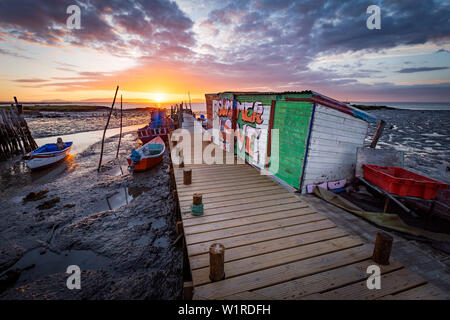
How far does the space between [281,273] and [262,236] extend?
1207 mm

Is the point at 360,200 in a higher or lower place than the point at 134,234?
higher

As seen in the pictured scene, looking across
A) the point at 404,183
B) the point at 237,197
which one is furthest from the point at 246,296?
the point at 404,183

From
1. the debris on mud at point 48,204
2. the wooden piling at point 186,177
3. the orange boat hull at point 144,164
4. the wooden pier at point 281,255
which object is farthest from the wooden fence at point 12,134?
the wooden pier at point 281,255

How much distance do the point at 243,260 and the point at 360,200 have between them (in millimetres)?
6439

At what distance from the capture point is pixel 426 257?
455cm

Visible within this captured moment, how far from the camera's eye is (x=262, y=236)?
16.3 ft

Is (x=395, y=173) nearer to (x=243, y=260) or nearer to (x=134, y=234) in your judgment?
(x=243, y=260)

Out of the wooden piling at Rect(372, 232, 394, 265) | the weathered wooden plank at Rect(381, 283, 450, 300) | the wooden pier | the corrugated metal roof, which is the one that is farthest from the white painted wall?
the weathered wooden plank at Rect(381, 283, 450, 300)

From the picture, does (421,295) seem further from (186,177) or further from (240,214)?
(186,177)

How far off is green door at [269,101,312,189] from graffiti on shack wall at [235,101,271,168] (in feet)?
2.31

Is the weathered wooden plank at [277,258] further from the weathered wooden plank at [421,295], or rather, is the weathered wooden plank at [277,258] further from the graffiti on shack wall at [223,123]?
the graffiti on shack wall at [223,123]

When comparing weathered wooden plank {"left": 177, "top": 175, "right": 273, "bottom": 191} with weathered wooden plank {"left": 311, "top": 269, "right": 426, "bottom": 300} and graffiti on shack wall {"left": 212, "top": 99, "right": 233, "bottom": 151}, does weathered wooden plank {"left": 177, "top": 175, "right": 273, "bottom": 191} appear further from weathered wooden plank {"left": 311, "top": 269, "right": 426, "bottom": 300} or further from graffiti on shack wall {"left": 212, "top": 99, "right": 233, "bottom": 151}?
weathered wooden plank {"left": 311, "top": 269, "right": 426, "bottom": 300}

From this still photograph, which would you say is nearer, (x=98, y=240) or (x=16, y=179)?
(x=98, y=240)
